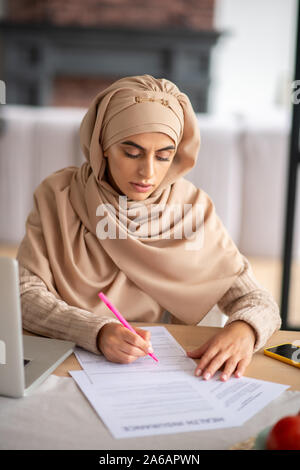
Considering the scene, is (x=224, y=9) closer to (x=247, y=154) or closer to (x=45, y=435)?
(x=247, y=154)

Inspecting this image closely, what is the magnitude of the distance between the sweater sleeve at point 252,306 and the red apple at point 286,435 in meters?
0.38

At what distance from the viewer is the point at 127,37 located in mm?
5898

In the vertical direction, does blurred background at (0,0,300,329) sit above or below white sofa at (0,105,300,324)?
above

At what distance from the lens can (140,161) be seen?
1.13 m

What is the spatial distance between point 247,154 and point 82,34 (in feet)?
10.7

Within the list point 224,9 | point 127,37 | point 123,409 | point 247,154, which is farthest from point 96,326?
point 224,9

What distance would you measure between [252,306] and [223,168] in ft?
7.81

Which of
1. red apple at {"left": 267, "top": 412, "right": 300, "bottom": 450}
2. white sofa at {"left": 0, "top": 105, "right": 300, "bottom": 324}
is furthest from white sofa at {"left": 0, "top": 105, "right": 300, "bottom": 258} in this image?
red apple at {"left": 267, "top": 412, "right": 300, "bottom": 450}

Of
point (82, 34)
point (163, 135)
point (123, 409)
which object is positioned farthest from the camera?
point (82, 34)

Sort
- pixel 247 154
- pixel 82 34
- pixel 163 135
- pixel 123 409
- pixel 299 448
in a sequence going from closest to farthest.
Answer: pixel 299 448, pixel 123 409, pixel 163 135, pixel 247 154, pixel 82 34

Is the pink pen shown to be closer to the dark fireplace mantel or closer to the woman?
the woman

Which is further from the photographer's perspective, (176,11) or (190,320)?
(176,11)

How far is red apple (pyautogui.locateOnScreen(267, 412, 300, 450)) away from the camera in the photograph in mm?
576

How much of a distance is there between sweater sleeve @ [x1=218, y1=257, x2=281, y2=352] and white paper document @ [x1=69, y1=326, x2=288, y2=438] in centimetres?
15
